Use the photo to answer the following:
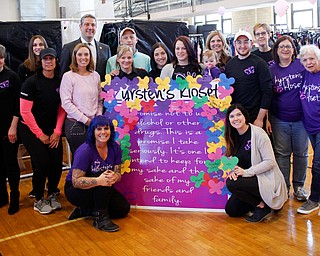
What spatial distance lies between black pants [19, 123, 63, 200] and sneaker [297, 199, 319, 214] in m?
2.13

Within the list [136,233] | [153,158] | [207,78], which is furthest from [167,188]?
[207,78]

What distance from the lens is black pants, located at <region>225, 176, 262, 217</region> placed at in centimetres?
313

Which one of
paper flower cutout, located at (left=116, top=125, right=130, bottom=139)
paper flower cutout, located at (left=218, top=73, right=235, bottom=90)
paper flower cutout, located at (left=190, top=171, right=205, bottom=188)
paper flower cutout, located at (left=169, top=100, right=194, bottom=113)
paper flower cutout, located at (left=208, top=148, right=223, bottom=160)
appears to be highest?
paper flower cutout, located at (left=218, top=73, right=235, bottom=90)

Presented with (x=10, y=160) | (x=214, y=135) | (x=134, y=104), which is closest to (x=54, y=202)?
(x=10, y=160)

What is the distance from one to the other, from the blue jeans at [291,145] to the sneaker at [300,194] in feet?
0.13

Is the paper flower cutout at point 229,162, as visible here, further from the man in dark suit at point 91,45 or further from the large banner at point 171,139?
the man in dark suit at point 91,45

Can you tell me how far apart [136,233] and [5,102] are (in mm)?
1619

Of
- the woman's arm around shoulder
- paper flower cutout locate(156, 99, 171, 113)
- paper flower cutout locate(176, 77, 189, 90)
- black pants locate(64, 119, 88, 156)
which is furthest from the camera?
black pants locate(64, 119, 88, 156)

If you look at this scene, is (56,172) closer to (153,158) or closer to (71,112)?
(71,112)

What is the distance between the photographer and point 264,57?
3.59m

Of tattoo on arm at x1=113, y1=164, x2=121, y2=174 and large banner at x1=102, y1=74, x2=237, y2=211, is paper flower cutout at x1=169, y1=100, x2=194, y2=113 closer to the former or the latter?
large banner at x1=102, y1=74, x2=237, y2=211

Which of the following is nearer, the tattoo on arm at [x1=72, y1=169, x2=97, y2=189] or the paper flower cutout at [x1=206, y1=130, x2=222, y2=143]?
the tattoo on arm at [x1=72, y1=169, x2=97, y2=189]

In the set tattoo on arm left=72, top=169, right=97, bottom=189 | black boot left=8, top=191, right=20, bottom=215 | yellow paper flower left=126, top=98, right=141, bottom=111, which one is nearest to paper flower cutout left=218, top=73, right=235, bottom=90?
yellow paper flower left=126, top=98, right=141, bottom=111

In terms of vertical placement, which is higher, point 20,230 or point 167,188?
point 167,188
